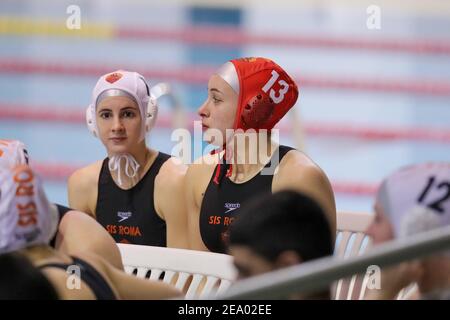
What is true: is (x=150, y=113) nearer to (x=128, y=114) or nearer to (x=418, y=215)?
(x=128, y=114)

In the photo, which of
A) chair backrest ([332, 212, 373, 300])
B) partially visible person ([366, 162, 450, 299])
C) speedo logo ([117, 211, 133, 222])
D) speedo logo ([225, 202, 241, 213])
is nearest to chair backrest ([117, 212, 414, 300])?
chair backrest ([332, 212, 373, 300])

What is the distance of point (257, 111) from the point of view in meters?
3.38

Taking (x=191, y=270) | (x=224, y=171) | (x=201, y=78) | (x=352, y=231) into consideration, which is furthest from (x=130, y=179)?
(x=201, y=78)

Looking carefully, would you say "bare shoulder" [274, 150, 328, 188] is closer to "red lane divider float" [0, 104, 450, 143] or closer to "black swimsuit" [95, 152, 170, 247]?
"black swimsuit" [95, 152, 170, 247]

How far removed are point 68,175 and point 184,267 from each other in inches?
155

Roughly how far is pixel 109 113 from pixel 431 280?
196cm

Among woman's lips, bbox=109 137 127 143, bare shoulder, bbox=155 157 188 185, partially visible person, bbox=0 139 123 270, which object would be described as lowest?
bare shoulder, bbox=155 157 188 185

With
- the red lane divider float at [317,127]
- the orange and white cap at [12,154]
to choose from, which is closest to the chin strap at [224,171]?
the orange and white cap at [12,154]

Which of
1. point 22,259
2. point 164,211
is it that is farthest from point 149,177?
point 22,259

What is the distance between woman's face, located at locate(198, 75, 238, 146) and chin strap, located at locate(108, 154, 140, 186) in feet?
1.19

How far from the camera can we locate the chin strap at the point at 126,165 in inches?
143

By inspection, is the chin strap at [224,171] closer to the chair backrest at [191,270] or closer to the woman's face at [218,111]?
the woman's face at [218,111]

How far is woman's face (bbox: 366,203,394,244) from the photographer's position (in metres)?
1.88

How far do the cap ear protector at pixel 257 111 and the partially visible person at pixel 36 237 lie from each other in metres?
1.42
